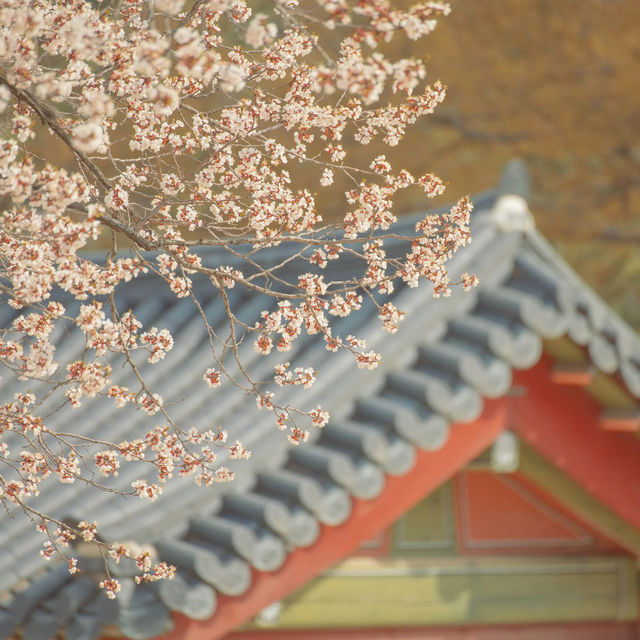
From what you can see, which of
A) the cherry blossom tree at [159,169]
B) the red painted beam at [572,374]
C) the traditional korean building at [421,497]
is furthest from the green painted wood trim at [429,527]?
the cherry blossom tree at [159,169]

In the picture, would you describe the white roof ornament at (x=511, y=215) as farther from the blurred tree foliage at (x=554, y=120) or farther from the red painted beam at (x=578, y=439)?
the blurred tree foliage at (x=554, y=120)

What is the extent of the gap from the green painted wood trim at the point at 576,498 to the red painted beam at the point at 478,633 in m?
0.50

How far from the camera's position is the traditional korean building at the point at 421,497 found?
4.24 m

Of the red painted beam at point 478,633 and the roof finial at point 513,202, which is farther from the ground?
the roof finial at point 513,202

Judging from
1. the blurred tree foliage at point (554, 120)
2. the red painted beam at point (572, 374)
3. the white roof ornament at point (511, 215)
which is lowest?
the red painted beam at point (572, 374)

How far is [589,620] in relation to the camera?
557cm

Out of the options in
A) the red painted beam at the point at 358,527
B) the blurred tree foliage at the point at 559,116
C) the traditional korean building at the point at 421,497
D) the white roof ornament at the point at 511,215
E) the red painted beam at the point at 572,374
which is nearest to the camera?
the traditional korean building at the point at 421,497

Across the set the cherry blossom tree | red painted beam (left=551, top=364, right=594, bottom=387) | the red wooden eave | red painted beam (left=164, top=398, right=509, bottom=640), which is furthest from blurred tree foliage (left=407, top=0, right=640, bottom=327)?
the cherry blossom tree

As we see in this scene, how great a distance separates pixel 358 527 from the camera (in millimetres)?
4734

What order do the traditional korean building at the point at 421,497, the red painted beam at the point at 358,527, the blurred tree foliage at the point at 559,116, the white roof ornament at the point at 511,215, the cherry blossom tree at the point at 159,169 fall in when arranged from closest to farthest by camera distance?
the cherry blossom tree at the point at 159,169 < the traditional korean building at the point at 421,497 < the red painted beam at the point at 358,527 < the white roof ornament at the point at 511,215 < the blurred tree foliage at the point at 559,116

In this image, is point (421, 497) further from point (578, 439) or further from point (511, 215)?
point (511, 215)

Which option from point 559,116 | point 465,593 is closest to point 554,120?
point 559,116

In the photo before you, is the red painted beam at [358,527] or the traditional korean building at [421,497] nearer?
the traditional korean building at [421,497]

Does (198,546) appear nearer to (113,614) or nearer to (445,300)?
(113,614)
